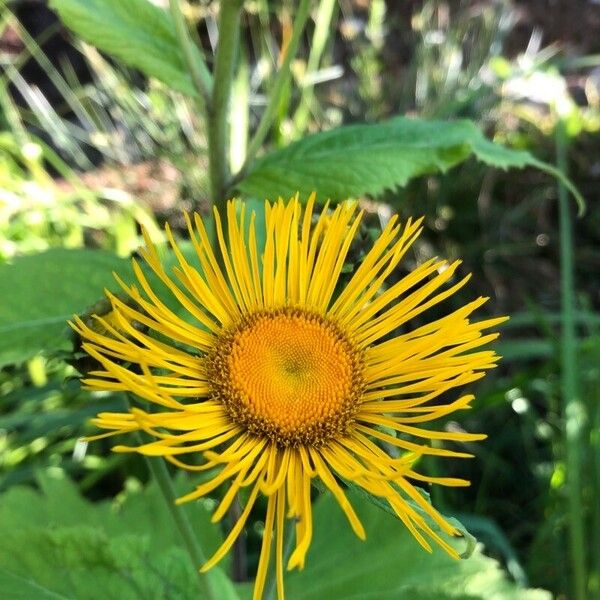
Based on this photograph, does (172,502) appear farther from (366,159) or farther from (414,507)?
(366,159)

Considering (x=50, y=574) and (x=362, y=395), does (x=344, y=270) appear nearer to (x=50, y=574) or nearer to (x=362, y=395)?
→ (x=362, y=395)

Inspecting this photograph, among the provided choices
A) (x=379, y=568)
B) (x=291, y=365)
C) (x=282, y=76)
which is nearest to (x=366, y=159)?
(x=282, y=76)

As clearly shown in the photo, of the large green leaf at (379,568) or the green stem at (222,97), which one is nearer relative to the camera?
the green stem at (222,97)

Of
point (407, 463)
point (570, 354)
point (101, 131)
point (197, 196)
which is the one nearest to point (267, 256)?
point (407, 463)

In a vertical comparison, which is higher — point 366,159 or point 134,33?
point 134,33

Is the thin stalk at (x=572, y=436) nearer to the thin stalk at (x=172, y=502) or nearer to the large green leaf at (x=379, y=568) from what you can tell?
the large green leaf at (x=379, y=568)

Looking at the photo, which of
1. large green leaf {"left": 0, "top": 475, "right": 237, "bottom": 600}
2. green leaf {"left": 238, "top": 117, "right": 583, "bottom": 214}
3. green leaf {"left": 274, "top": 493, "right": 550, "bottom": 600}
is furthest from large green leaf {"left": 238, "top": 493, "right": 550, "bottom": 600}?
green leaf {"left": 238, "top": 117, "right": 583, "bottom": 214}

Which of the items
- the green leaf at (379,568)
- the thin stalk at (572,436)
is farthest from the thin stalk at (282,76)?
the thin stalk at (572,436)
